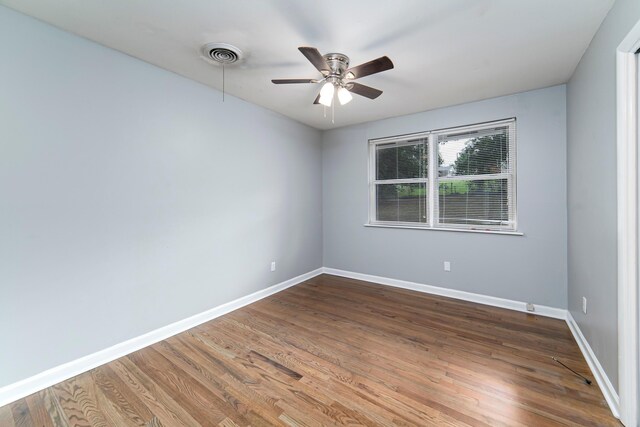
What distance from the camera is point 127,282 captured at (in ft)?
7.21

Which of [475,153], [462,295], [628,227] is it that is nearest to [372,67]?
[628,227]

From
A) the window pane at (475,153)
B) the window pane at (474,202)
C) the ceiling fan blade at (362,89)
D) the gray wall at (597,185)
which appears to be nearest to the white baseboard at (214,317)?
the gray wall at (597,185)

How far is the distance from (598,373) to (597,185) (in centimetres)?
129

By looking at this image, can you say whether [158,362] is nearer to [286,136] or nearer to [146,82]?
[146,82]

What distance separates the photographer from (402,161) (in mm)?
3785

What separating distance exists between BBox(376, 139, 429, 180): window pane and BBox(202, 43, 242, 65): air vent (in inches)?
95.8

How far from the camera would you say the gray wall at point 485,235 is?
9.07ft

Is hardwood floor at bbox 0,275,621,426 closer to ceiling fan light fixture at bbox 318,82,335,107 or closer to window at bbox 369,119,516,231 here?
window at bbox 369,119,516,231

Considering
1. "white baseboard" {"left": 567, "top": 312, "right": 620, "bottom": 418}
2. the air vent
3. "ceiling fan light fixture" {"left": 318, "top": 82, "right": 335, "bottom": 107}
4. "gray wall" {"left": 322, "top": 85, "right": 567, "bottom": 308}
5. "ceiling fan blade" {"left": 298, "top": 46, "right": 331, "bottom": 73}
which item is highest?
the air vent

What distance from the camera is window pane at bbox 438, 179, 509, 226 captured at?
310cm

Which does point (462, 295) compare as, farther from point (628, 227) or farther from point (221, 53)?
point (221, 53)

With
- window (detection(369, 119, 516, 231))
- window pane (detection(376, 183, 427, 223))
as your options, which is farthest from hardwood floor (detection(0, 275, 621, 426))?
window pane (detection(376, 183, 427, 223))

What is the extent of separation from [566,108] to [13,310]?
16.0 ft

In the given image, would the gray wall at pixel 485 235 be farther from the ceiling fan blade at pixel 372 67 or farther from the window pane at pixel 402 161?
the ceiling fan blade at pixel 372 67
